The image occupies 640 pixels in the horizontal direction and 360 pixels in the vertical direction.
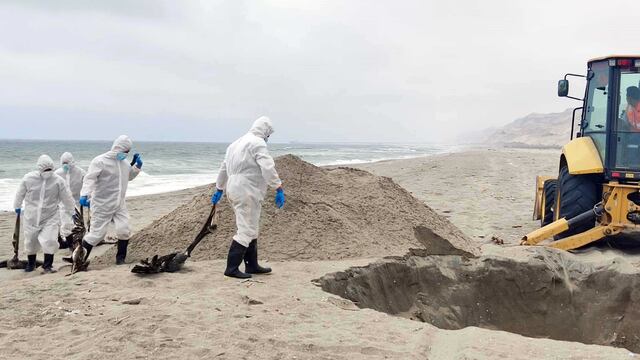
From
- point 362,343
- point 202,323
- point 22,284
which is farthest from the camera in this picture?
point 22,284

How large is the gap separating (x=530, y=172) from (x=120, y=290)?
59.7 ft

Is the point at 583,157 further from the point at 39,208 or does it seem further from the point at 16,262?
the point at 16,262

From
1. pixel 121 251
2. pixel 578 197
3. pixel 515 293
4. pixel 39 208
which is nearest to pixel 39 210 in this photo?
pixel 39 208

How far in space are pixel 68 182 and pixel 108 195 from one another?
3.04m

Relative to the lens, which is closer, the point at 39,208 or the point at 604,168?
the point at 604,168

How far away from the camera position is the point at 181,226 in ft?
22.0

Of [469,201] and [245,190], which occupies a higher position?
[245,190]

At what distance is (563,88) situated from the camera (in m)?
7.34

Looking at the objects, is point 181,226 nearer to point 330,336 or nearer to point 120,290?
point 120,290

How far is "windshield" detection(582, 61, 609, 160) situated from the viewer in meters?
6.83

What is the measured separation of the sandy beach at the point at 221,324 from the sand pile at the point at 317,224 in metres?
0.31

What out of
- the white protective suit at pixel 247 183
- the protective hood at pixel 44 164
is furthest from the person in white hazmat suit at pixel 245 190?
the protective hood at pixel 44 164

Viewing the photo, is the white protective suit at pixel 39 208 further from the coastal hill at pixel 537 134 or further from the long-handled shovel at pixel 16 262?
the coastal hill at pixel 537 134

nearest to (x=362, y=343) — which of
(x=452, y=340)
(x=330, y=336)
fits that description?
(x=330, y=336)
